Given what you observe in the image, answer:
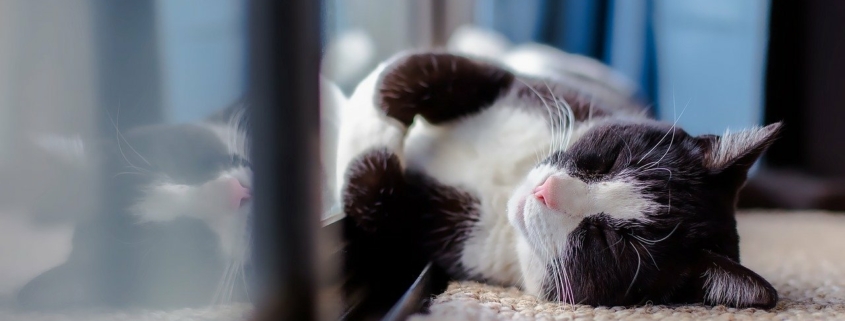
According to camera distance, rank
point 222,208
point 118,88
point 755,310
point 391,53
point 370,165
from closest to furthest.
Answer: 1. point 118,88
2. point 222,208
3. point 755,310
4. point 370,165
5. point 391,53

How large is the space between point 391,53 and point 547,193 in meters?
1.10

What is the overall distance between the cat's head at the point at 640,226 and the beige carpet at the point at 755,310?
0.09 feet

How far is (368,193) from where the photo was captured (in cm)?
102

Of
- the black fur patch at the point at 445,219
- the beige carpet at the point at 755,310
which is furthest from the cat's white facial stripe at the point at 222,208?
the black fur patch at the point at 445,219

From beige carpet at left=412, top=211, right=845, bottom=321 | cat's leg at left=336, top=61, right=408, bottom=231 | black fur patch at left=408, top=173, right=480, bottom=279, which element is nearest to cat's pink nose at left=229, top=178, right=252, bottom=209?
beige carpet at left=412, top=211, right=845, bottom=321

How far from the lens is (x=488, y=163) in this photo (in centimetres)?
109

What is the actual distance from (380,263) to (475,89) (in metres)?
0.36

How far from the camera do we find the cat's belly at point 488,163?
41.3 inches

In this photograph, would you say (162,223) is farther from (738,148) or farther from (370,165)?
(738,148)

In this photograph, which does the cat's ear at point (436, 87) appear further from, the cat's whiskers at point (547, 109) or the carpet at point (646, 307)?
the carpet at point (646, 307)

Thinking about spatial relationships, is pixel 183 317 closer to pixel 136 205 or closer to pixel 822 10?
pixel 136 205

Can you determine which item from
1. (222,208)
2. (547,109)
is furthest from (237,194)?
(547,109)

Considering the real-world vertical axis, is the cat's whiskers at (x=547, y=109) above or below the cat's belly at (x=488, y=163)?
above

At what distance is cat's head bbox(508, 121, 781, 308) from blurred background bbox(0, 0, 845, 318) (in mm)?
239
